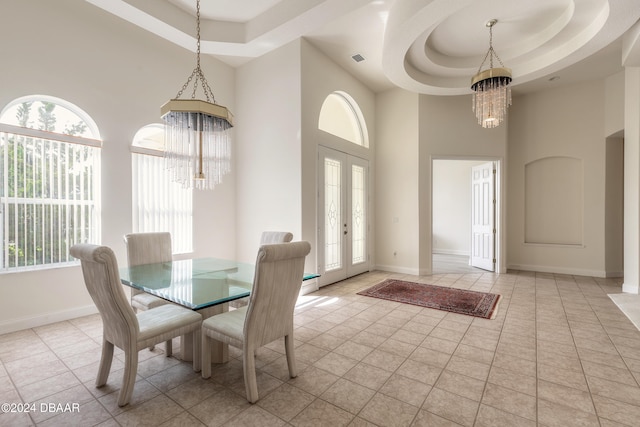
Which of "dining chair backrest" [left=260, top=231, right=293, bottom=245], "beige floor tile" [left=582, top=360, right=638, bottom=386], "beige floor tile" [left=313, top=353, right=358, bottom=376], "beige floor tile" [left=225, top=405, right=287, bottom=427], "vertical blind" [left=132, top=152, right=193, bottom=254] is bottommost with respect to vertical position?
"beige floor tile" [left=313, top=353, right=358, bottom=376]

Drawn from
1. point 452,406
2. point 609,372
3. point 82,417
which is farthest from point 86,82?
point 609,372

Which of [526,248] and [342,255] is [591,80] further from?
[342,255]

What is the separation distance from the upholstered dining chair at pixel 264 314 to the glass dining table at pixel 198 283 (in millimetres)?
181

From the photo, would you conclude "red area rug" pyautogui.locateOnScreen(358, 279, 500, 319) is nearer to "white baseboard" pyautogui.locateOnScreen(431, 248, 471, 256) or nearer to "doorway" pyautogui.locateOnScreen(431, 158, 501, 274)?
"doorway" pyautogui.locateOnScreen(431, 158, 501, 274)

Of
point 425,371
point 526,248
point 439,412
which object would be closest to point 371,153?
point 526,248

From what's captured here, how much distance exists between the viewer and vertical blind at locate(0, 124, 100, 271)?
3.03 m

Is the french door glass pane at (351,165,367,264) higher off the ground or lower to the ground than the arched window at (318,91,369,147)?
lower

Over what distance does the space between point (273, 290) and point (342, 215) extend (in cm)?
347

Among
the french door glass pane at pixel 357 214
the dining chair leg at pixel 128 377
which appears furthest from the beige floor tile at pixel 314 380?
the french door glass pane at pixel 357 214

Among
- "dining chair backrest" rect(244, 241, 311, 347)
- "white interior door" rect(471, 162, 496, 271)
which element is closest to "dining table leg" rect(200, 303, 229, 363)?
"dining chair backrest" rect(244, 241, 311, 347)

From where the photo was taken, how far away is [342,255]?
5.27 meters

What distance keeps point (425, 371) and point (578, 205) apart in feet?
18.3

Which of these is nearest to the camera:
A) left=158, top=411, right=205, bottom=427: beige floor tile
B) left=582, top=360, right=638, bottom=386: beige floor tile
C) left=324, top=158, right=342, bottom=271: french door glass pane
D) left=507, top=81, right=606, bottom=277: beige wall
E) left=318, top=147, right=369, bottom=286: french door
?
left=158, top=411, right=205, bottom=427: beige floor tile

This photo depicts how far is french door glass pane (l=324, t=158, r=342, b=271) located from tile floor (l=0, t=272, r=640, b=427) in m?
1.58
